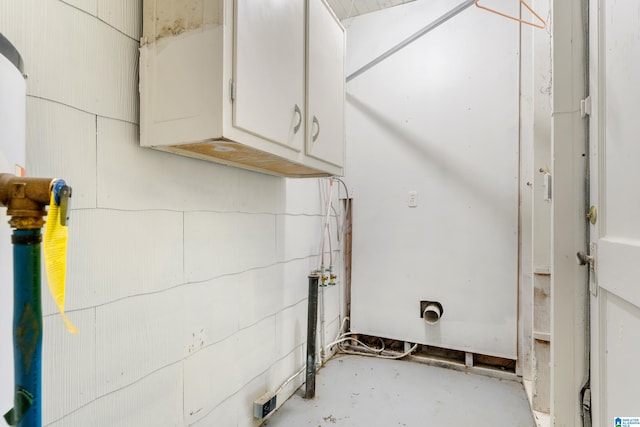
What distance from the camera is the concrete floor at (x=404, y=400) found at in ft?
5.36

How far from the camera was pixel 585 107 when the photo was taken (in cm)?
121

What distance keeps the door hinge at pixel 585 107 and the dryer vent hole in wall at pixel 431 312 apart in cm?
149

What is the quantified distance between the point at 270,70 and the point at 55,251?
868 millimetres

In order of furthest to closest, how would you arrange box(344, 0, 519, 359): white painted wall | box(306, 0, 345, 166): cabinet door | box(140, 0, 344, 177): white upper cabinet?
1. box(344, 0, 519, 359): white painted wall
2. box(306, 0, 345, 166): cabinet door
3. box(140, 0, 344, 177): white upper cabinet

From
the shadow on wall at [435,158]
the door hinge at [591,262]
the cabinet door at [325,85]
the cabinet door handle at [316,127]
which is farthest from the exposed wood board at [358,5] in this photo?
the door hinge at [591,262]

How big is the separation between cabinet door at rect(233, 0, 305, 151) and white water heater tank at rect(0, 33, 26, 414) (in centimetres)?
48

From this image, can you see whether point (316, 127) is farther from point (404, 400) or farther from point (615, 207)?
point (404, 400)

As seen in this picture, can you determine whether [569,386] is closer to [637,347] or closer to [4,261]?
[637,347]

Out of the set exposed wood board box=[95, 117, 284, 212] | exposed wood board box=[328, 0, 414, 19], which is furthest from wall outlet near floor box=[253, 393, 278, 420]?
exposed wood board box=[328, 0, 414, 19]

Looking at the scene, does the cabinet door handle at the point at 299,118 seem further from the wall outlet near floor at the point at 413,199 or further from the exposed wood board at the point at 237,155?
the wall outlet near floor at the point at 413,199

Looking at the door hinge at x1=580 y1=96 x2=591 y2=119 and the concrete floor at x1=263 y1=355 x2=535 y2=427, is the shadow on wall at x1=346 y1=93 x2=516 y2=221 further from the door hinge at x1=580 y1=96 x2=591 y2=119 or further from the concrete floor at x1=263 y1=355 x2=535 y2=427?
the concrete floor at x1=263 y1=355 x2=535 y2=427

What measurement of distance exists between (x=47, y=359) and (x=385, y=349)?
2178 mm

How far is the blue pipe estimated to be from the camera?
44cm

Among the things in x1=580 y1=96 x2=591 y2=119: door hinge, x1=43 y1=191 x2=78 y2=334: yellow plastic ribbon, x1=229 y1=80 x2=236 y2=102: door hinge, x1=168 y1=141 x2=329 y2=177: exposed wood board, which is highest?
x1=580 y1=96 x2=591 y2=119: door hinge
